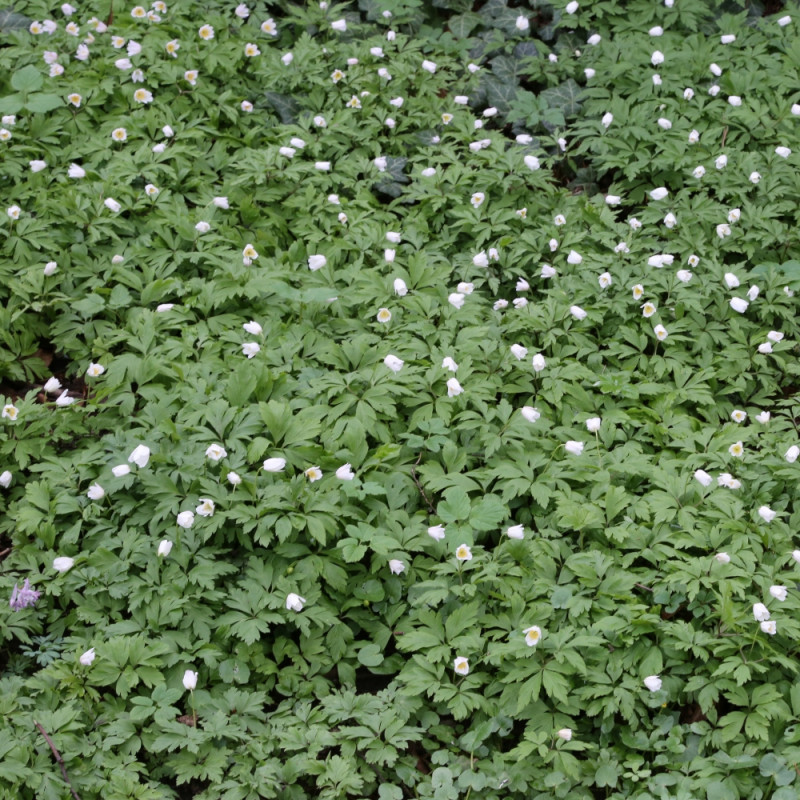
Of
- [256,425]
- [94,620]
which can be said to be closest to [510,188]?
[256,425]

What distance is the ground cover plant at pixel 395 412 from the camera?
3.16 m

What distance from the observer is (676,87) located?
19.0 ft

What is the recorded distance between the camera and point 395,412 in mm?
3875

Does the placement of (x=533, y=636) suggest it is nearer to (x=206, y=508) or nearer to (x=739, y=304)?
(x=206, y=508)

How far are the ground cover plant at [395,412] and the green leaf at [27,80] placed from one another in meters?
0.03

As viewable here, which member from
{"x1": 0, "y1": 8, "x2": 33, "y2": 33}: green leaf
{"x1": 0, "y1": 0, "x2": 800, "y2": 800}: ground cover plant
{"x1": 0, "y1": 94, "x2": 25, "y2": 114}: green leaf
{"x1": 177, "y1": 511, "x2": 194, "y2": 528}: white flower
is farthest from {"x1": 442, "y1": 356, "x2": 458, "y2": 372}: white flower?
{"x1": 0, "y1": 8, "x2": 33, "y2": 33}: green leaf

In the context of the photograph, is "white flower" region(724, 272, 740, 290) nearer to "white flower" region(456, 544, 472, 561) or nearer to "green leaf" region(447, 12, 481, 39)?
"white flower" region(456, 544, 472, 561)

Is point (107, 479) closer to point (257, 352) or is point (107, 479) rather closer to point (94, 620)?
point (94, 620)

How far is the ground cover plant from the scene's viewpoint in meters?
3.16

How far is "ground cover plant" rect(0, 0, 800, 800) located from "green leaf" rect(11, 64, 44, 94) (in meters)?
0.03

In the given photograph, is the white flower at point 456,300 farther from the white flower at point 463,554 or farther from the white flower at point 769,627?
the white flower at point 769,627

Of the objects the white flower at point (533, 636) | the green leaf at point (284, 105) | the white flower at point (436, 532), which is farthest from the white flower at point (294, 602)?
the green leaf at point (284, 105)

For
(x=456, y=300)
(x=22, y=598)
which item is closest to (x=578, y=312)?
(x=456, y=300)

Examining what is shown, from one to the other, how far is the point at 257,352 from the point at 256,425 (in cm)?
54
